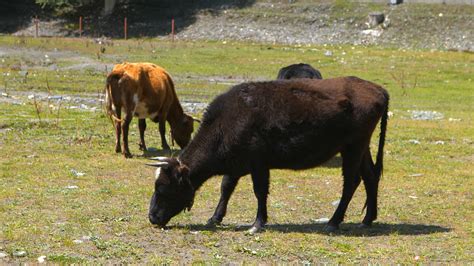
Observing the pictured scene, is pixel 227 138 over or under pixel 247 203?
over

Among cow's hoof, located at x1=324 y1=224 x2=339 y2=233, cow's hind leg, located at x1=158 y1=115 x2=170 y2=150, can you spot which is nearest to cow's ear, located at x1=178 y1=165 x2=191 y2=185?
cow's hoof, located at x1=324 y1=224 x2=339 y2=233

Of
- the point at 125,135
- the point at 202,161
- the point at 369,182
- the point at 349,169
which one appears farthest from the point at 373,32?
the point at 202,161

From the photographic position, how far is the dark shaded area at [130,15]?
64562mm

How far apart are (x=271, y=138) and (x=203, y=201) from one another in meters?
2.24

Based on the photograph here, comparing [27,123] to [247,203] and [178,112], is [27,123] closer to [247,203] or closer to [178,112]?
[178,112]

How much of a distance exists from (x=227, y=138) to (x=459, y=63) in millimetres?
33303

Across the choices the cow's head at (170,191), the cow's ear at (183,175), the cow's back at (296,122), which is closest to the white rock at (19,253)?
the cow's head at (170,191)

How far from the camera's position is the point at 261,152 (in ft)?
39.0

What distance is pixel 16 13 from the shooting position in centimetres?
7056

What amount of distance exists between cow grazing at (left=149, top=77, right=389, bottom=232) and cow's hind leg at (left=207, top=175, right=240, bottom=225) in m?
0.02

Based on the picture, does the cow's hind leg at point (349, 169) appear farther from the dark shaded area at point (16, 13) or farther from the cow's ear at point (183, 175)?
the dark shaded area at point (16, 13)

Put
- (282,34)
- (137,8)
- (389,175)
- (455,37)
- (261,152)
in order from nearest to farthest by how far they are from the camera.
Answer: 1. (261,152)
2. (389,175)
3. (455,37)
4. (282,34)
5. (137,8)

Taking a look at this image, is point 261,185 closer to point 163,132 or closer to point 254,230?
point 254,230

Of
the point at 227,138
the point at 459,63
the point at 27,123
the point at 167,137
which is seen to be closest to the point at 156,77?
the point at 167,137
